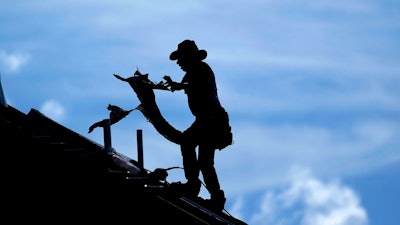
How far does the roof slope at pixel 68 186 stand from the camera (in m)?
9.30

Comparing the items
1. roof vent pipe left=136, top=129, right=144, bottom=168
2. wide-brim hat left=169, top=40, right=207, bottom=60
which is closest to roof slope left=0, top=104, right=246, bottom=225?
roof vent pipe left=136, top=129, right=144, bottom=168

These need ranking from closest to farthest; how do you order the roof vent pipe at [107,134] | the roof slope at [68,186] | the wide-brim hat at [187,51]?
the roof slope at [68,186] → the roof vent pipe at [107,134] → the wide-brim hat at [187,51]

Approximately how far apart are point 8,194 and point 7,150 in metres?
0.78

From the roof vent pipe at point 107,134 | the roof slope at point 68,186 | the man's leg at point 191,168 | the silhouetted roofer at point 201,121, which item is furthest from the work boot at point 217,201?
the roof slope at point 68,186

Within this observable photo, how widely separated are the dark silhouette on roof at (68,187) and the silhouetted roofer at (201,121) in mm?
3726

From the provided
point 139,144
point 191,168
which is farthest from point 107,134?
point 191,168

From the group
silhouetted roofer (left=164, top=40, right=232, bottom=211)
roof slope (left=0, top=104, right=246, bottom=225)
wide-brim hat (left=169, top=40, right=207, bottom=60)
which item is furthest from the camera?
wide-brim hat (left=169, top=40, right=207, bottom=60)

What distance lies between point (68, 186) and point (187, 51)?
5.14m

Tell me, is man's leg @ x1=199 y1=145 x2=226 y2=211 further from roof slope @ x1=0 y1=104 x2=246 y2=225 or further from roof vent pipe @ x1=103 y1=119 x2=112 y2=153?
roof slope @ x1=0 y1=104 x2=246 y2=225

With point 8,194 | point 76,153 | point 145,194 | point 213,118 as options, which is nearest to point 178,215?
point 145,194

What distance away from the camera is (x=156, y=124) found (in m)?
14.5

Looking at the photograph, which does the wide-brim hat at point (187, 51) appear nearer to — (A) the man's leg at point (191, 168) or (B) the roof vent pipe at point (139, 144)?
(B) the roof vent pipe at point (139, 144)

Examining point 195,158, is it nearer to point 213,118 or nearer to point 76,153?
point 213,118

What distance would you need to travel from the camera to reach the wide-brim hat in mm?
14203
